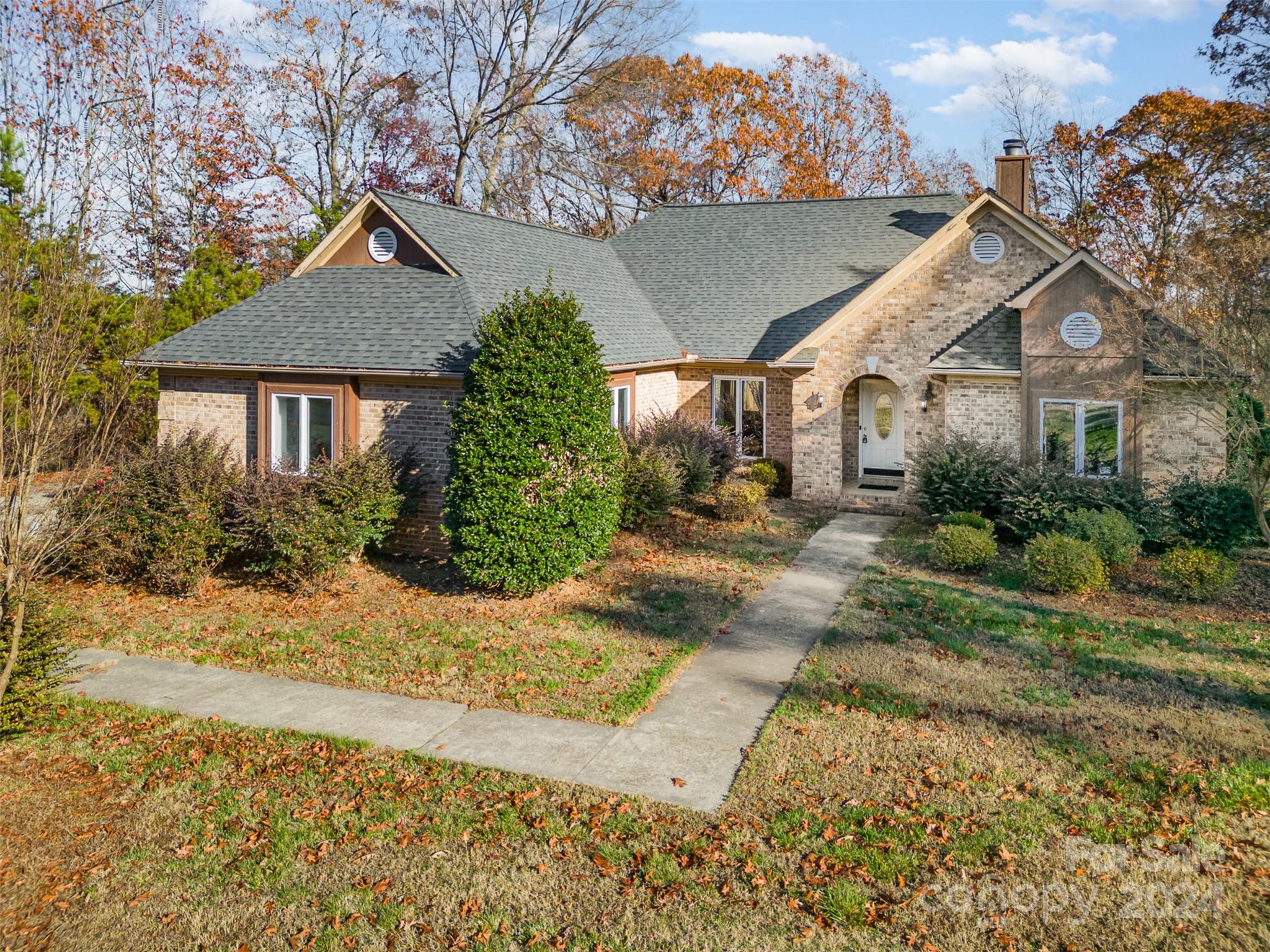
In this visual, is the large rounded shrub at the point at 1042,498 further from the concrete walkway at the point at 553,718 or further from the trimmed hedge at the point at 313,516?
the trimmed hedge at the point at 313,516

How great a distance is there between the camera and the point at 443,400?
1478 centimetres

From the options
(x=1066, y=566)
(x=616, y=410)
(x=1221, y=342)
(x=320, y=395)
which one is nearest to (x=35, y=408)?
(x=320, y=395)

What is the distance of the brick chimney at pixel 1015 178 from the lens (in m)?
21.0

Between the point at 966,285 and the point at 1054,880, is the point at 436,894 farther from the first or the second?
the point at 966,285

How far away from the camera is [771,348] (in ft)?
70.0

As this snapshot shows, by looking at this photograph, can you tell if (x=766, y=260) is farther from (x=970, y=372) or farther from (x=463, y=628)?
(x=463, y=628)

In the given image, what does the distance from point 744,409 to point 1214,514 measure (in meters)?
10.1

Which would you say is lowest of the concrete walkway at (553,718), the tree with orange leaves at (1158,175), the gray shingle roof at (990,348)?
the concrete walkway at (553,718)

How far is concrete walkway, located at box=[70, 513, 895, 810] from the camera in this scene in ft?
25.4

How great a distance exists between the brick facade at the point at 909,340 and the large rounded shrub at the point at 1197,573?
6411mm

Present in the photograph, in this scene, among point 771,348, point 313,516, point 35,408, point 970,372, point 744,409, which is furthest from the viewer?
point 744,409

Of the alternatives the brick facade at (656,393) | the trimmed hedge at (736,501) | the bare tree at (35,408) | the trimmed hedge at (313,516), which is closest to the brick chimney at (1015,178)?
the brick facade at (656,393)

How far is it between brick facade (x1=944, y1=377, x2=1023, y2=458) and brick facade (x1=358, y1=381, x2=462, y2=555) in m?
10.1

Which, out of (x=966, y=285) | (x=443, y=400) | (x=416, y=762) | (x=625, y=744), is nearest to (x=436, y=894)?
(x=416, y=762)
